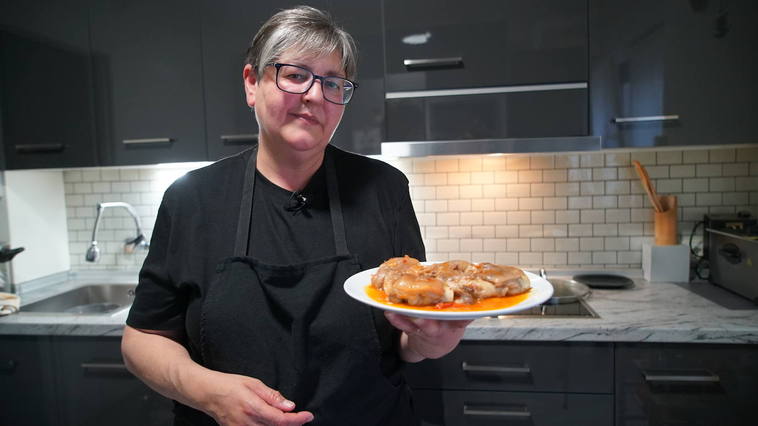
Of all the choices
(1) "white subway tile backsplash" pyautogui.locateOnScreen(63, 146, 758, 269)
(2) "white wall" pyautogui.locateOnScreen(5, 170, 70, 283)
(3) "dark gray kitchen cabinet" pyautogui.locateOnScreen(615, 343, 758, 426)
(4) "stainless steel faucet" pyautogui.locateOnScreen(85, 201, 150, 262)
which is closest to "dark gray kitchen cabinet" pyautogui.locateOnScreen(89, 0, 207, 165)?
(4) "stainless steel faucet" pyautogui.locateOnScreen(85, 201, 150, 262)

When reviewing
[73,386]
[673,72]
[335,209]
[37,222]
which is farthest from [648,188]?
[37,222]

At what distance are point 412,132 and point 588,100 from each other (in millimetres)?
688

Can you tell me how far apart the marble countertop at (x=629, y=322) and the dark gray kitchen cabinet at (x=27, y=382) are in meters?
0.07

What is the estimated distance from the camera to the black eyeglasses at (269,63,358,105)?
992 millimetres

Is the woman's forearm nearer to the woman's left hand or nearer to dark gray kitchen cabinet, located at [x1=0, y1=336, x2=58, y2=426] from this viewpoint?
the woman's left hand

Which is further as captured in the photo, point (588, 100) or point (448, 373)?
point (588, 100)

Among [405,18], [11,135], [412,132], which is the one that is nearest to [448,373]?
[412,132]

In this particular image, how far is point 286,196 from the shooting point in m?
1.14

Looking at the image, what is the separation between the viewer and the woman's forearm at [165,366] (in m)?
0.94

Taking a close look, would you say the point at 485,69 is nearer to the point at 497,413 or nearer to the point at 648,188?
the point at 648,188

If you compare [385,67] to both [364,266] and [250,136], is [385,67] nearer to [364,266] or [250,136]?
[250,136]

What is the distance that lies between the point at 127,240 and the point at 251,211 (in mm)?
1704

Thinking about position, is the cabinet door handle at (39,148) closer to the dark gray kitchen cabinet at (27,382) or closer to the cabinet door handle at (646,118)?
the dark gray kitchen cabinet at (27,382)

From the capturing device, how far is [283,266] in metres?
1.05
